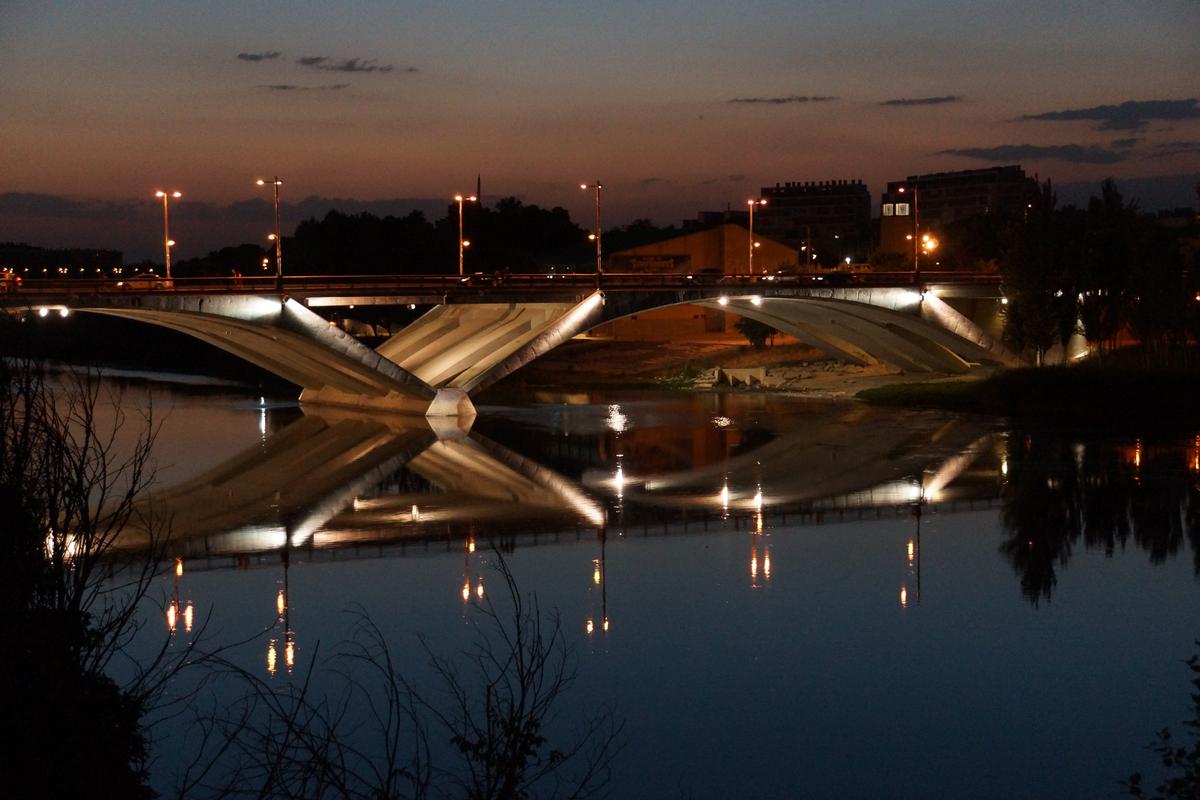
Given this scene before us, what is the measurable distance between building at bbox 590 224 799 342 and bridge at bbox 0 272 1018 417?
608 inches

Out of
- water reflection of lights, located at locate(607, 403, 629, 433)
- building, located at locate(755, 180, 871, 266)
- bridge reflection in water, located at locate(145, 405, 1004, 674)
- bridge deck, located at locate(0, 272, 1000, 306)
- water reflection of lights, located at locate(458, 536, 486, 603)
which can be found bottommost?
water reflection of lights, located at locate(458, 536, 486, 603)

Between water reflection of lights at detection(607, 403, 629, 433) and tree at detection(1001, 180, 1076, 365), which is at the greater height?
tree at detection(1001, 180, 1076, 365)

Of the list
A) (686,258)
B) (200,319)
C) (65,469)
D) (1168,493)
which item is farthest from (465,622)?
(686,258)

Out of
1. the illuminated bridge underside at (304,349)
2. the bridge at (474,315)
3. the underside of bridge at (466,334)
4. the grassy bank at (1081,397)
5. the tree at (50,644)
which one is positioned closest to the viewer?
the tree at (50,644)

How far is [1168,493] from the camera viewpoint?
94.3 feet

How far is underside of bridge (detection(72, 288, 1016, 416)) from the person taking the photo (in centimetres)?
4247

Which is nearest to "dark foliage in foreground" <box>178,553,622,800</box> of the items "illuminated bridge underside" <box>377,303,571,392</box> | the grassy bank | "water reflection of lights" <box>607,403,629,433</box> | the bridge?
the bridge

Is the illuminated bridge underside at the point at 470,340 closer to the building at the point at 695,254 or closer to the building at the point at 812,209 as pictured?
the building at the point at 695,254

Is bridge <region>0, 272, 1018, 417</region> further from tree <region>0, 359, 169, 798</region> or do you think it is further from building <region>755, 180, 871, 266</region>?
building <region>755, 180, 871, 266</region>

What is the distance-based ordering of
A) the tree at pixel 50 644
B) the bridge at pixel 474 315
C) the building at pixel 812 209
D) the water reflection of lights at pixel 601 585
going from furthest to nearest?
the building at pixel 812 209 < the bridge at pixel 474 315 < the water reflection of lights at pixel 601 585 < the tree at pixel 50 644

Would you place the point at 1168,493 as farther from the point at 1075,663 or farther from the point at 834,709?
the point at 834,709

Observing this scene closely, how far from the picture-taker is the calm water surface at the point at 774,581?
13555mm

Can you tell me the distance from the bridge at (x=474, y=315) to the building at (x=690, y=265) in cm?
1544

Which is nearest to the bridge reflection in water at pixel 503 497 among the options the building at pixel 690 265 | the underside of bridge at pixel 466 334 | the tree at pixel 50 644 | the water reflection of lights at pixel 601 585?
the water reflection of lights at pixel 601 585
